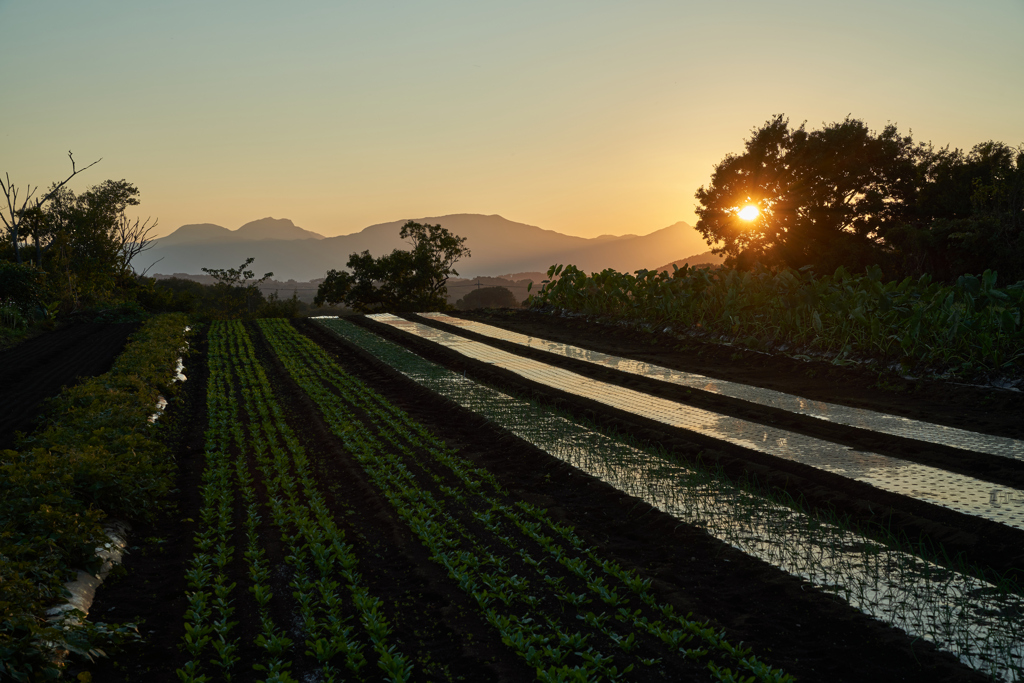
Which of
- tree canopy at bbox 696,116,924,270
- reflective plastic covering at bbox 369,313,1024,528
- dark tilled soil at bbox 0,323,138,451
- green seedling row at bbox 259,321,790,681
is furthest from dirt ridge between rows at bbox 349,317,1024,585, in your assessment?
tree canopy at bbox 696,116,924,270

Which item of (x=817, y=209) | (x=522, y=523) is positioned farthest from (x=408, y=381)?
(x=817, y=209)

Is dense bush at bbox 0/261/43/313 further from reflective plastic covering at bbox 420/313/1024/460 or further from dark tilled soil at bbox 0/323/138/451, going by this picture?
reflective plastic covering at bbox 420/313/1024/460

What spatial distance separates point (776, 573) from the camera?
11.4ft

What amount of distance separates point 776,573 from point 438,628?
1.82m

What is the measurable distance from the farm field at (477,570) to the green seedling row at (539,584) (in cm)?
1

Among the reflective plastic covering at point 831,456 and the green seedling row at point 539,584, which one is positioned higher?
the reflective plastic covering at point 831,456

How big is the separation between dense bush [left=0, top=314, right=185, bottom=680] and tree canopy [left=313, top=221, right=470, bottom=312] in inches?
946

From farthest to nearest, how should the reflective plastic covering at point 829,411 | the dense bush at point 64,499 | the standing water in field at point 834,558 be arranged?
the reflective plastic covering at point 829,411 < the standing water in field at point 834,558 < the dense bush at point 64,499

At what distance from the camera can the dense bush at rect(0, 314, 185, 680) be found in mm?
2736

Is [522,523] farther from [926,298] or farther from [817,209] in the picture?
[817,209]

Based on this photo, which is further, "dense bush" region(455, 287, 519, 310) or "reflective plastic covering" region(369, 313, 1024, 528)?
"dense bush" region(455, 287, 519, 310)

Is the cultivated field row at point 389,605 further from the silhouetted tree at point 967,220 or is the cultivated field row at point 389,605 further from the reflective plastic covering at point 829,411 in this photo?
the silhouetted tree at point 967,220

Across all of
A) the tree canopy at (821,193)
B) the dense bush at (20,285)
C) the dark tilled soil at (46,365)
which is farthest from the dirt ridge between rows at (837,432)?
the tree canopy at (821,193)

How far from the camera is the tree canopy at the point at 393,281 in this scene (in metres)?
31.4
